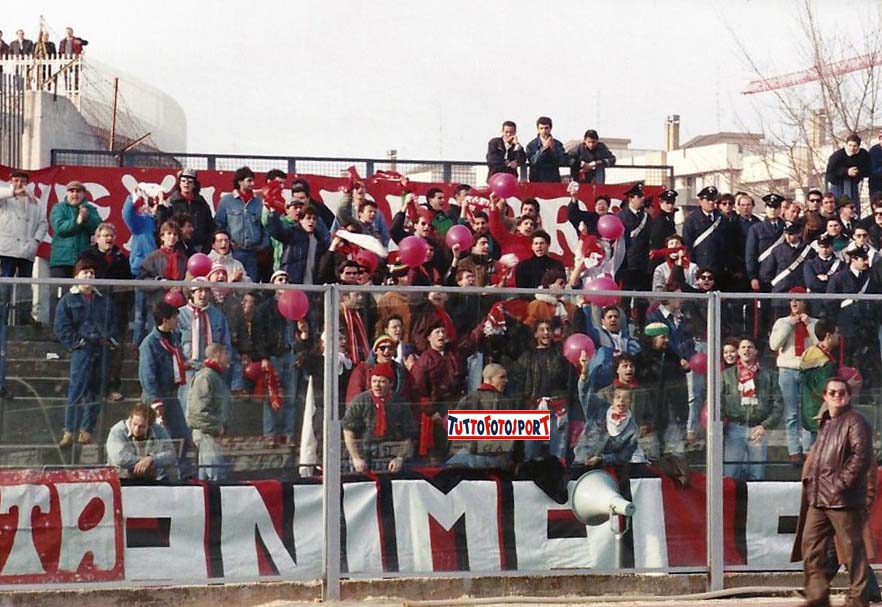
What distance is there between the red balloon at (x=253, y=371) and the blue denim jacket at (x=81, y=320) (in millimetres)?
893

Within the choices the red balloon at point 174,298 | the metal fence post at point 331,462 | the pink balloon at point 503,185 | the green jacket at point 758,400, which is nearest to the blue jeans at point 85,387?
the red balloon at point 174,298

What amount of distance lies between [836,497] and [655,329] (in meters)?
1.67

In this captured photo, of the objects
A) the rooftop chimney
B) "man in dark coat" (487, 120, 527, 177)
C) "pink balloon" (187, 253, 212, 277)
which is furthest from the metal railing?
the rooftop chimney

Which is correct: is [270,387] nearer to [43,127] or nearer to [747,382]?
[747,382]

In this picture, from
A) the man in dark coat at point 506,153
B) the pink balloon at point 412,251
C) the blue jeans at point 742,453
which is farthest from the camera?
the man in dark coat at point 506,153

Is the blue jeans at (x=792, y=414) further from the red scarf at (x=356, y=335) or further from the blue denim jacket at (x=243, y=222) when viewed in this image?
the blue denim jacket at (x=243, y=222)

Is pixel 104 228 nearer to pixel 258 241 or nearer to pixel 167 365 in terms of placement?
pixel 258 241

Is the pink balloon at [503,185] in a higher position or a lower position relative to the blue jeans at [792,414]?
higher

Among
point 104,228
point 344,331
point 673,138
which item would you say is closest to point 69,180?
point 104,228

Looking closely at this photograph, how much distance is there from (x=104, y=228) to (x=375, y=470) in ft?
16.6

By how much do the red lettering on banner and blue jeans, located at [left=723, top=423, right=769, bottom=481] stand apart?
4.26 m

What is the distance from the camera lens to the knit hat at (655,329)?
10328 millimetres

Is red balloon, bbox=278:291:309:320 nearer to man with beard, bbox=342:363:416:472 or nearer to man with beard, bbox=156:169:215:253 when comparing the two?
man with beard, bbox=342:363:416:472

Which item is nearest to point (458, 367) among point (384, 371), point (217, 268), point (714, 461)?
point (384, 371)
